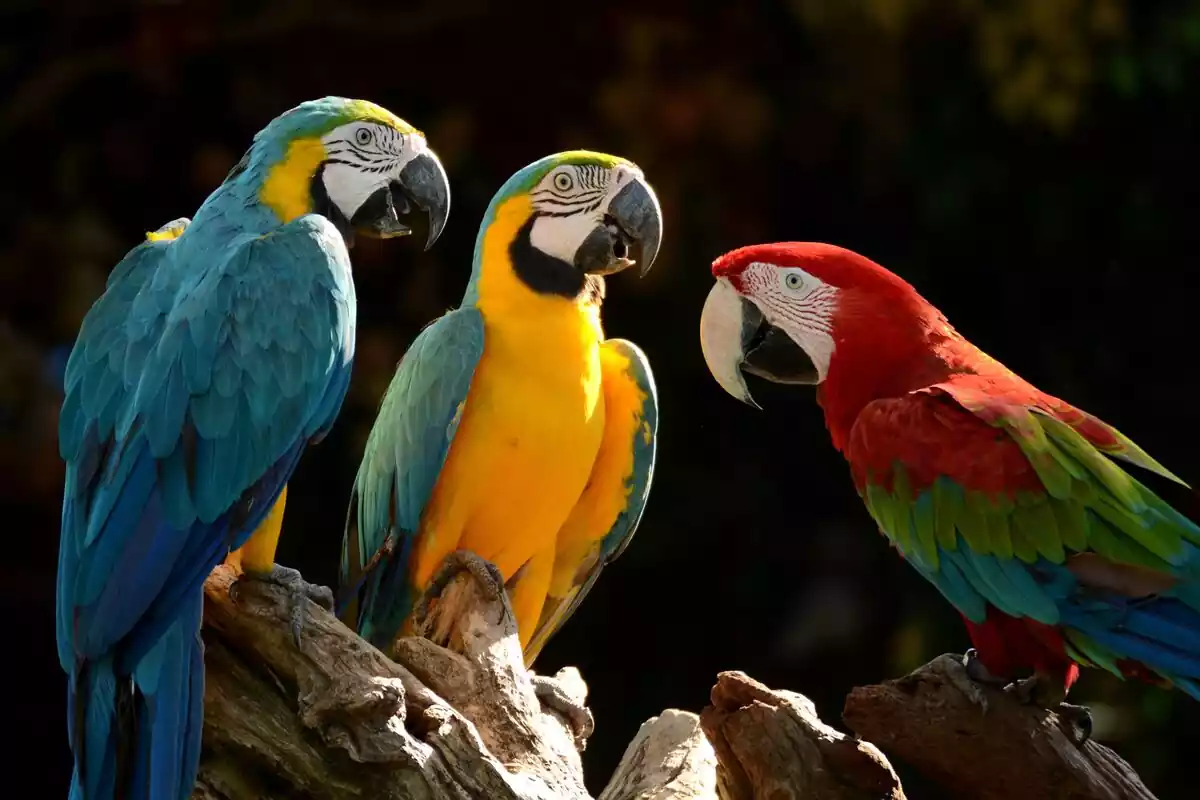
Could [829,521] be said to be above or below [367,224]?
below

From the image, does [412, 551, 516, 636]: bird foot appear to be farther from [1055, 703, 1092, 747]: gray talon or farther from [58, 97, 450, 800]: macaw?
[1055, 703, 1092, 747]: gray talon

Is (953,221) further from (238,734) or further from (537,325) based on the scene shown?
(238,734)

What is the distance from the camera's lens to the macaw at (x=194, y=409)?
75.6 inches

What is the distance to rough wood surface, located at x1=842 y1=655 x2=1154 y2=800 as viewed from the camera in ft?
7.02

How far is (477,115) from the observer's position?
15.4 ft

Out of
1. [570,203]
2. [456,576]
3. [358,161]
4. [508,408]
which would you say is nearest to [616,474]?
[508,408]

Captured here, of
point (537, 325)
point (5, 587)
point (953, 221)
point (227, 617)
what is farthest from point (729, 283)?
point (5, 587)

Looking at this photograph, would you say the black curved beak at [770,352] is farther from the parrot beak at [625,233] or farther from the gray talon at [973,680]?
the gray talon at [973,680]

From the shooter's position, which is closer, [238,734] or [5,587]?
[238,734]

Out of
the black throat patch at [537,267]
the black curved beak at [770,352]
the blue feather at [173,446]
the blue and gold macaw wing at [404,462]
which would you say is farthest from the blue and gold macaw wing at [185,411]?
the black curved beak at [770,352]

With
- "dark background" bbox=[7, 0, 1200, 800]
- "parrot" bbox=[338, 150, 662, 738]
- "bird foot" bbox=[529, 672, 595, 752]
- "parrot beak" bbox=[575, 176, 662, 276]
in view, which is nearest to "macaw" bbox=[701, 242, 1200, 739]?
"parrot beak" bbox=[575, 176, 662, 276]

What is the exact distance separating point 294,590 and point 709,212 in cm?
277

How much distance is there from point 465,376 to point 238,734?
692 mm

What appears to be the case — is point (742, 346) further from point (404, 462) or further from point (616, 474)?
point (404, 462)
